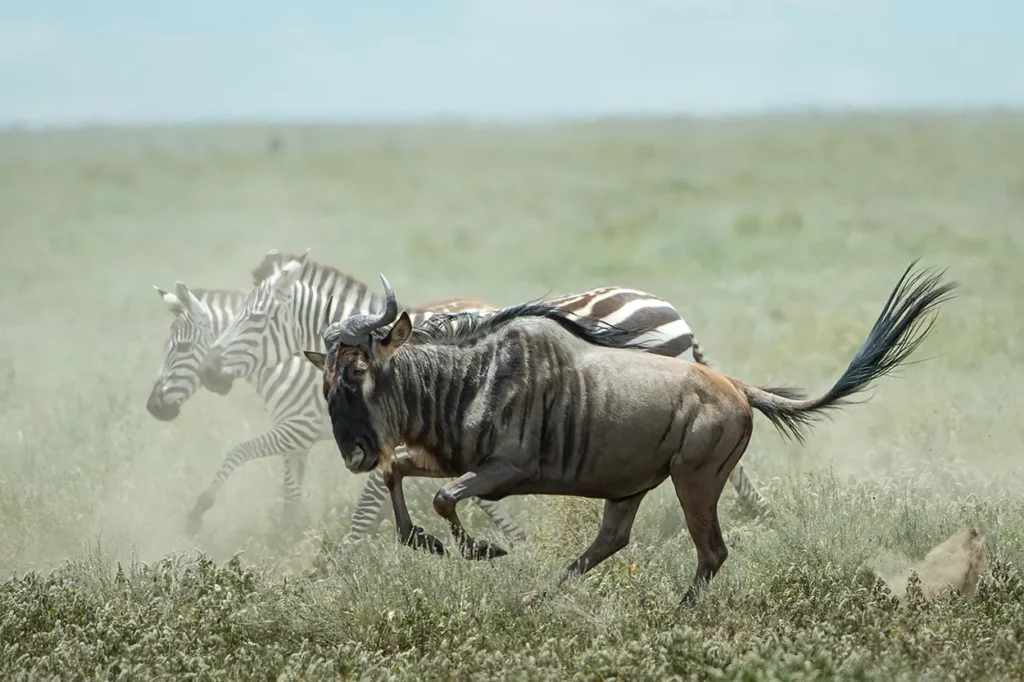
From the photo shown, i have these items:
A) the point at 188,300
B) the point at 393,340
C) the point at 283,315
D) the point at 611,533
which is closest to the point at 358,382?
the point at 393,340

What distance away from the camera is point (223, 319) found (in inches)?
447

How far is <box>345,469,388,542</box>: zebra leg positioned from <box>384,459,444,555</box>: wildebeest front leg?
7.16ft

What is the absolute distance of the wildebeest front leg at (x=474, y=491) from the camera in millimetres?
7016

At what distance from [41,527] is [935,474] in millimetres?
6951

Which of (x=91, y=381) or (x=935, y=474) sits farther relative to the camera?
(x=91, y=381)

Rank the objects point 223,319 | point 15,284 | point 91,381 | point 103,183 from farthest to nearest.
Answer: point 103,183 < point 15,284 < point 91,381 < point 223,319

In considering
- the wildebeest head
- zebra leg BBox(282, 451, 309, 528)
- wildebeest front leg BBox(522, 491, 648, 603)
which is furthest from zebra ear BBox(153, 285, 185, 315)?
wildebeest front leg BBox(522, 491, 648, 603)

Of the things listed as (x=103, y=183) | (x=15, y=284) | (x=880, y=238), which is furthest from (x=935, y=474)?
(x=103, y=183)

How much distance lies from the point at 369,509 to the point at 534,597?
2.94 meters

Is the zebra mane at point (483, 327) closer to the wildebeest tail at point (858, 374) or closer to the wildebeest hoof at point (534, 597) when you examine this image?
the wildebeest tail at point (858, 374)

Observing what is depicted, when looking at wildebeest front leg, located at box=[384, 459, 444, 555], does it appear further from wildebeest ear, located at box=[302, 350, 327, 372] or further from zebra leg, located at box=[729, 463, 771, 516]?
zebra leg, located at box=[729, 463, 771, 516]

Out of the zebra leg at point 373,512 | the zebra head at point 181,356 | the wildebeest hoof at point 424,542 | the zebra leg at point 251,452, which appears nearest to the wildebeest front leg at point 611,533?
the wildebeest hoof at point 424,542

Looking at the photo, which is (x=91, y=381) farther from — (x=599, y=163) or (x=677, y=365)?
(x=599, y=163)

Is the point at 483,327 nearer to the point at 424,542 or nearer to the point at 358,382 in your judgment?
the point at 358,382
